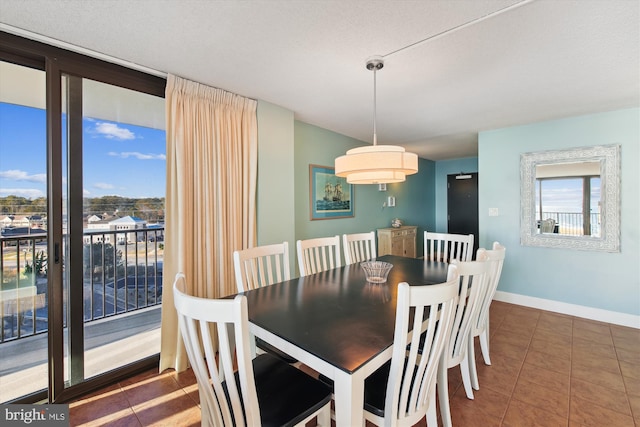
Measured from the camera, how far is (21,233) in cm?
208

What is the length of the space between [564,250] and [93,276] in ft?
17.1

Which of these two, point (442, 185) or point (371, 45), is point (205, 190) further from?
point (442, 185)

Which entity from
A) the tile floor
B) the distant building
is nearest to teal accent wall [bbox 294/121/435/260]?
the distant building

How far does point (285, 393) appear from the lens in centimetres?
121

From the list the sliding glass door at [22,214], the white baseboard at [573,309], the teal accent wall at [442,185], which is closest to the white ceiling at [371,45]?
the sliding glass door at [22,214]

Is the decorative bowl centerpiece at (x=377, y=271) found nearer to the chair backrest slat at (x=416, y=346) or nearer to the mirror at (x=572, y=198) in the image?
the chair backrest slat at (x=416, y=346)

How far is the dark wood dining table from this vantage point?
983 mm

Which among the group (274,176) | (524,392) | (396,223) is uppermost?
(274,176)

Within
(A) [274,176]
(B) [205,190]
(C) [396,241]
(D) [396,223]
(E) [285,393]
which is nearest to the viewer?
(E) [285,393]

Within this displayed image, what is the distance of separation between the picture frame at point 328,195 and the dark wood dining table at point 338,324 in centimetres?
163

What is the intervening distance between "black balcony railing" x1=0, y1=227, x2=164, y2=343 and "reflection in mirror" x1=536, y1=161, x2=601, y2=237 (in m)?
4.68

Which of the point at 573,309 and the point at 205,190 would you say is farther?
the point at 573,309

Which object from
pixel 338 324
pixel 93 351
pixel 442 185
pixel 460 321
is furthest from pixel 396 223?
pixel 93 351

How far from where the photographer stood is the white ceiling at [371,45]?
144 centimetres
